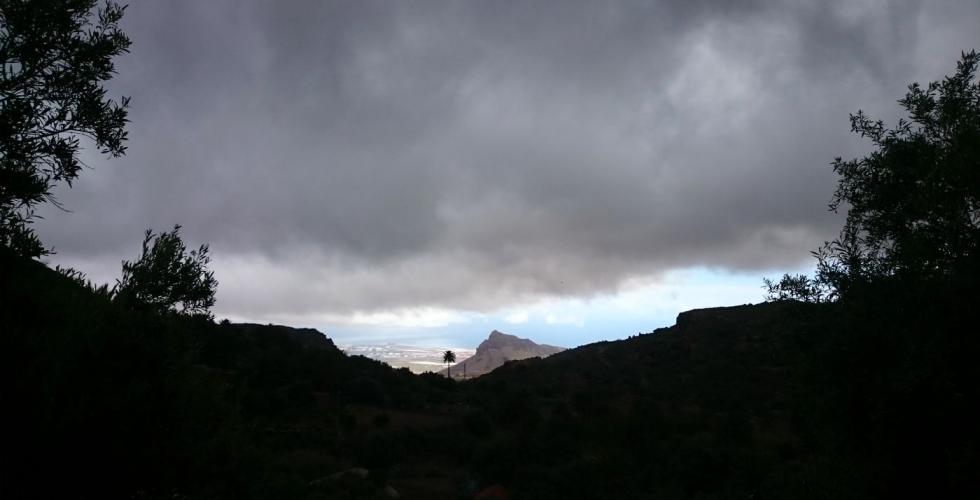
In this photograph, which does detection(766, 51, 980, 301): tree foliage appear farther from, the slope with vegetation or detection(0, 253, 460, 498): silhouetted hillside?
detection(0, 253, 460, 498): silhouetted hillside

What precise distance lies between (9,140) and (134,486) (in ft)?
14.6

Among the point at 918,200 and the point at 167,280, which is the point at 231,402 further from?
the point at 918,200

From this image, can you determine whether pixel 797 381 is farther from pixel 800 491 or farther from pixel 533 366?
pixel 533 366

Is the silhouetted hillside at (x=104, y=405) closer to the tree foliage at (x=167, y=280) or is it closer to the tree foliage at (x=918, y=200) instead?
the tree foliage at (x=167, y=280)

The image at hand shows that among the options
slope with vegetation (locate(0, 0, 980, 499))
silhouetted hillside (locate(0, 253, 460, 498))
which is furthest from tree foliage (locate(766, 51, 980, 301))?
silhouetted hillside (locate(0, 253, 460, 498))

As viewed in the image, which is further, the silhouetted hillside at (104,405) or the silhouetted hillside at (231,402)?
the silhouetted hillside at (231,402)

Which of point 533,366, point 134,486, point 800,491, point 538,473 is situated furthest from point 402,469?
point 533,366

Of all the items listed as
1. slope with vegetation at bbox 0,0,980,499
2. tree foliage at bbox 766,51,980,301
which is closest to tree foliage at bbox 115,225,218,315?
slope with vegetation at bbox 0,0,980,499

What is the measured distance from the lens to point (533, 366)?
83812 mm

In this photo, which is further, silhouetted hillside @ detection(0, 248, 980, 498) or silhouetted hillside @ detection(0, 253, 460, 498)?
silhouetted hillside @ detection(0, 248, 980, 498)

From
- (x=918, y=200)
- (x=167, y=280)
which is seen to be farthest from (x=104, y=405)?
(x=918, y=200)

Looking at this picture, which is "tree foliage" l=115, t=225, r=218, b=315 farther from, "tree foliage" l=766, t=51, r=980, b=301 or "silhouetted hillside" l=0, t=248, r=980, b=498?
"tree foliage" l=766, t=51, r=980, b=301

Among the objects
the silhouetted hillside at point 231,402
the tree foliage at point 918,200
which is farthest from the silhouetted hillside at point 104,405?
the tree foliage at point 918,200

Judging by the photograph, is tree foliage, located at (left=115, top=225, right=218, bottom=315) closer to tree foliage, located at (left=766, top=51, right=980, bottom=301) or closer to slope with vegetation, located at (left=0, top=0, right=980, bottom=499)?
slope with vegetation, located at (left=0, top=0, right=980, bottom=499)
